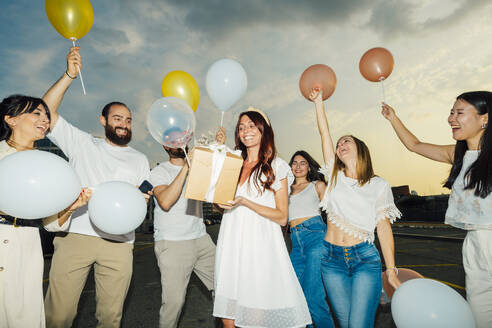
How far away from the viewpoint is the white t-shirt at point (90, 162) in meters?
2.43

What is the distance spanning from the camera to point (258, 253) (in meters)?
2.04

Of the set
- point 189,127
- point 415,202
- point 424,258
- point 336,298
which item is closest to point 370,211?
point 336,298

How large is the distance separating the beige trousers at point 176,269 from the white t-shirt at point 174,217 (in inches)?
2.6

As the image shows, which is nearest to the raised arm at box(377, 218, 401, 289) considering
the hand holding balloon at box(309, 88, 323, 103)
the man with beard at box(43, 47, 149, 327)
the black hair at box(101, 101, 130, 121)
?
the hand holding balloon at box(309, 88, 323, 103)

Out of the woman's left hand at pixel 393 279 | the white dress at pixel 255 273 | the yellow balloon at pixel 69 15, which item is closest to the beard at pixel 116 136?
the yellow balloon at pixel 69 15

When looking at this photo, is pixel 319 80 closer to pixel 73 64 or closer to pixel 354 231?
pixel 354 231

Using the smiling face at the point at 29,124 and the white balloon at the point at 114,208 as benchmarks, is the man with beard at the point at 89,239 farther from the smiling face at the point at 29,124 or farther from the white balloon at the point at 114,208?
the white balloon at the point at 114,208

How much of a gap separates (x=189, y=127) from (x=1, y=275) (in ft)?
5.12

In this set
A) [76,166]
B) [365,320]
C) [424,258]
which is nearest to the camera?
[365,320]

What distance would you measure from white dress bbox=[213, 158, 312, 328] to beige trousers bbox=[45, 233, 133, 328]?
0.98 metres

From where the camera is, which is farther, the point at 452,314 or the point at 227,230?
the point at 227,230

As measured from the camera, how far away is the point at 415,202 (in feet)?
104

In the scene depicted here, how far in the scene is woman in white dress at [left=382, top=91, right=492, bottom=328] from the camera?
1.83m

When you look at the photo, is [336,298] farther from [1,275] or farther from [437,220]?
[437,220]
